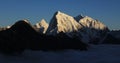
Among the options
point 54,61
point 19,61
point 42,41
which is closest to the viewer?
point 19,61

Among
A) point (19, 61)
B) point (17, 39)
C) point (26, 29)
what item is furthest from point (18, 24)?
point (19, 61)

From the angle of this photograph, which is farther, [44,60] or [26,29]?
[26,29]

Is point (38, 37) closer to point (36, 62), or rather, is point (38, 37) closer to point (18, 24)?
point (18, 24)

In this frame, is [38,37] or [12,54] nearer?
[12,54]

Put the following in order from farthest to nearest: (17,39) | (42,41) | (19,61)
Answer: (42,41) → (17,39) → (19,61)

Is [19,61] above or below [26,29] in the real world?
below

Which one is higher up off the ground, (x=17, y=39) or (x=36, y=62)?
(x=17, y=39)

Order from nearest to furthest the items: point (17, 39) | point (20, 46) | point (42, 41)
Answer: point (20, 46) < point (17, 39) < point (42, 41)

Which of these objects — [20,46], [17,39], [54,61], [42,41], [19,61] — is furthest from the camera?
[42,41]

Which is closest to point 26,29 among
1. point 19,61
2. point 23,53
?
point 23,53

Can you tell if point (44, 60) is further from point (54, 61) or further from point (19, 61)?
point (19, 61)
